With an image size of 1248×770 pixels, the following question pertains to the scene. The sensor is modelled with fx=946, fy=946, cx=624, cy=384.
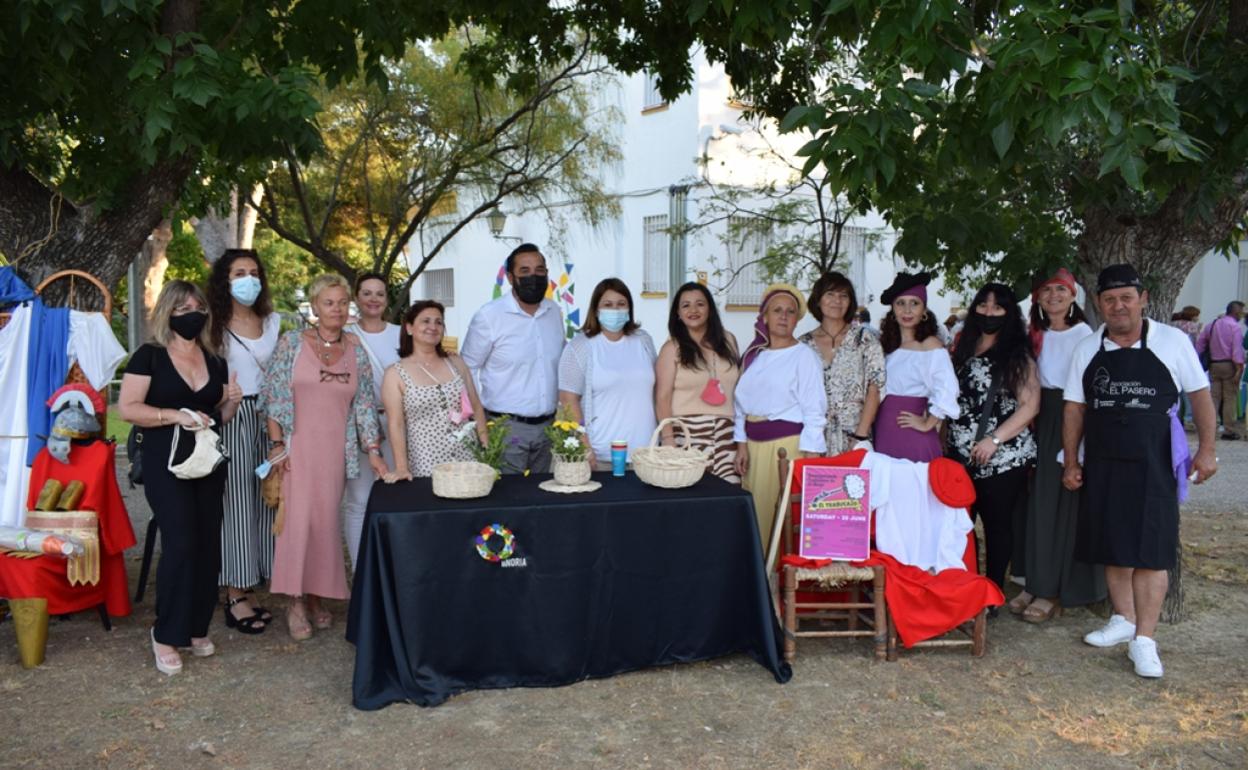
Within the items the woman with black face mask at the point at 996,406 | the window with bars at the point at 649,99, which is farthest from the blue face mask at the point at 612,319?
the window with bars at the point at 649,99

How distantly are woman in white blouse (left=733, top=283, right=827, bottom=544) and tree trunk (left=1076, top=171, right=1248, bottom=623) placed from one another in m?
2.09

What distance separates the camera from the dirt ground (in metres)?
3.62

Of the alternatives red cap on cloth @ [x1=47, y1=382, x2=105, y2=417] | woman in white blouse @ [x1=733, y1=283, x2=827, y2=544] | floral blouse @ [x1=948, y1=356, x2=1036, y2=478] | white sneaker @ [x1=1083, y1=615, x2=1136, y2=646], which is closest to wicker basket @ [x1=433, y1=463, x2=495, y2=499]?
woman in white blouse @ [x1=733, y1=283, x2=827, y2=544]

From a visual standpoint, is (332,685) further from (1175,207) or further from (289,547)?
(1175,207)

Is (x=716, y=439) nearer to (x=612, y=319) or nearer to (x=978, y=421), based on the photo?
(x=612, y=319)

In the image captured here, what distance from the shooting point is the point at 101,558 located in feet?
16.1

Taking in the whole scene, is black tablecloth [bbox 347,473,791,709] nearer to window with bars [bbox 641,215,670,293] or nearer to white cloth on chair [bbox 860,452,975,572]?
white cloth on chair [bbox 860,452,975,572]

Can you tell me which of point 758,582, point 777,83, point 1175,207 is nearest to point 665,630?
point 758,582

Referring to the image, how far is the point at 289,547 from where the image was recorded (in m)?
4.73

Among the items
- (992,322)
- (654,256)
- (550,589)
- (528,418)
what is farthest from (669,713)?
(654,256)

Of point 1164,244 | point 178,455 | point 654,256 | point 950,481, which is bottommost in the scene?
point 950,481

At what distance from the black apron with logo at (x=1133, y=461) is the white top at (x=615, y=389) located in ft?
7.35

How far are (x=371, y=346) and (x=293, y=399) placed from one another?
79cm

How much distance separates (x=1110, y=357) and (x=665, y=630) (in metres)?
2.50
